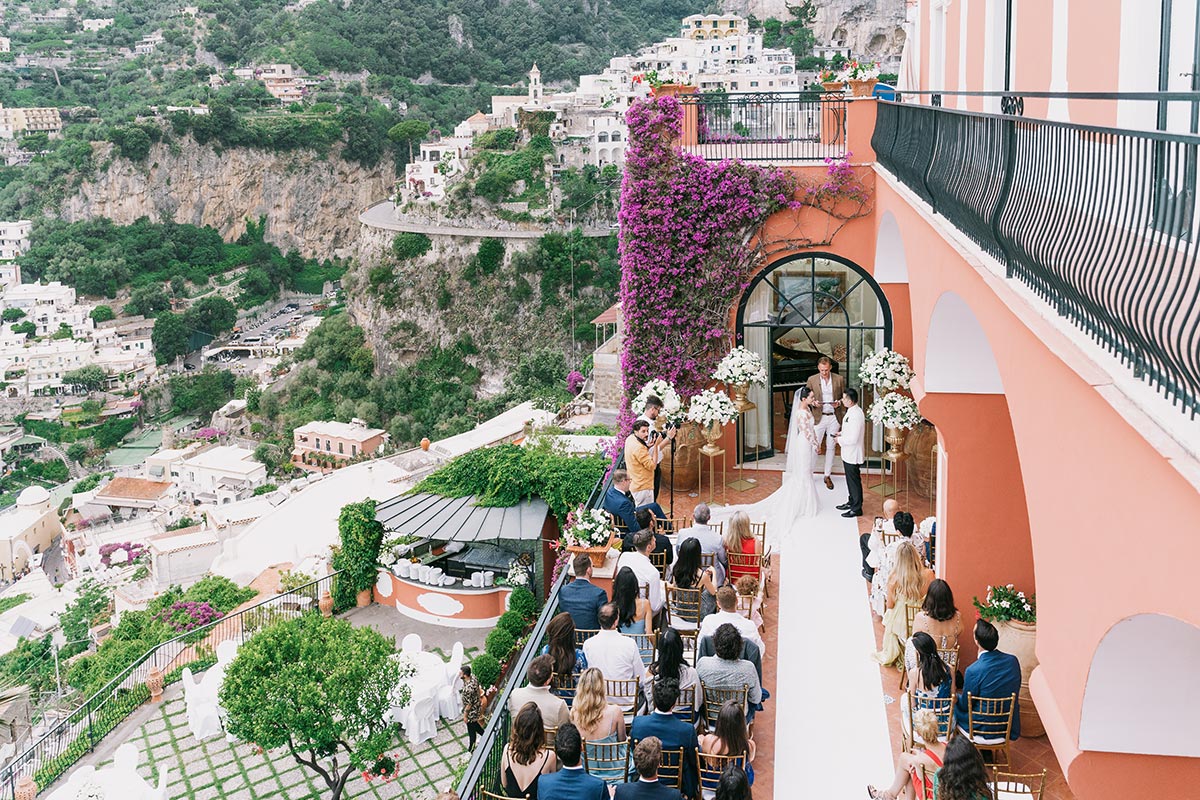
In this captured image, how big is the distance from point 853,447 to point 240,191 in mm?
91869

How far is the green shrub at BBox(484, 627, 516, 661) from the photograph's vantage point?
41.1ft

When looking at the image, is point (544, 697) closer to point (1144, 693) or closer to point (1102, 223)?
point (1144, 693)

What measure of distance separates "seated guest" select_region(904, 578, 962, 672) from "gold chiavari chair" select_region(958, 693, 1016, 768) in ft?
2.19

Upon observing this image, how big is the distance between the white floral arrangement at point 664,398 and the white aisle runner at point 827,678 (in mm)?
2244

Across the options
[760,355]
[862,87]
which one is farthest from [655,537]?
[862,87]

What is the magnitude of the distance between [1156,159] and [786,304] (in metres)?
10.4

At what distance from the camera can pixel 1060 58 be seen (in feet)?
18.5

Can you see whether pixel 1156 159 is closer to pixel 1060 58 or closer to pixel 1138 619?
pixel 1138 619

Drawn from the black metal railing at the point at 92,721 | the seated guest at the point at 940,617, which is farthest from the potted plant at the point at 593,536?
the black metal railing at the point at 92,721

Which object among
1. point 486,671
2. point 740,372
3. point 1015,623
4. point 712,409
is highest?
point 740,372

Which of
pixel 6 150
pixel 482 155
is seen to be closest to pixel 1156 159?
pixel 482 155

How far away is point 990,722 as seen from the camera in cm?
634

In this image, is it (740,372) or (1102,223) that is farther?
(740,372)

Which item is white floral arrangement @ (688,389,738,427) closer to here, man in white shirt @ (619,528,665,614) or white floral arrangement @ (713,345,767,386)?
white floral arrangement @ (713,345,767,386)
